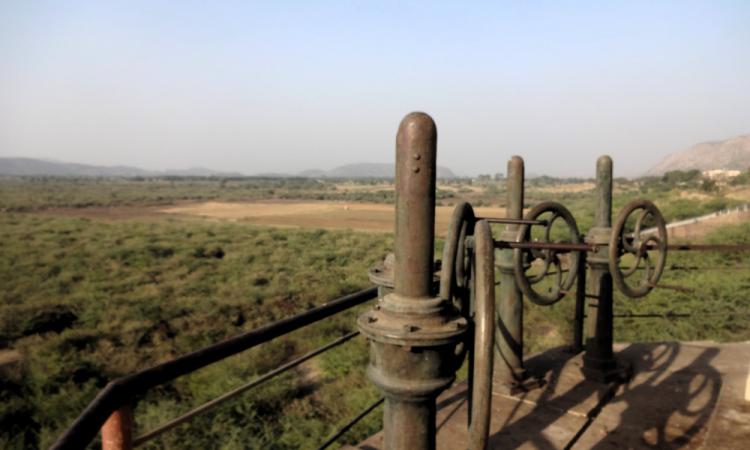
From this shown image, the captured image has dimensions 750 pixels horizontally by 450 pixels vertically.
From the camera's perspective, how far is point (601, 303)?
3.76m

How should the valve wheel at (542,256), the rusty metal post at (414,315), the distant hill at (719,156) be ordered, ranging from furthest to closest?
the distant hill at (719,156)
the valve wheel at (542,256)
the rusty metal post at (414,315)

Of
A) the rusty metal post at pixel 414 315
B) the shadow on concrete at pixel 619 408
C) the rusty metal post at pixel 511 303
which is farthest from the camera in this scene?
the rusty metal post at pixel 511 303

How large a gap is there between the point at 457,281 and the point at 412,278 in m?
0.26

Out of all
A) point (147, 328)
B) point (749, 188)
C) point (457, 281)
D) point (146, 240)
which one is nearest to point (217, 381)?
point (147, 328)

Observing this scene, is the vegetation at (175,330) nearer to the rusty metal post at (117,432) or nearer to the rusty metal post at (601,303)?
the rusty metal post at (601,303)

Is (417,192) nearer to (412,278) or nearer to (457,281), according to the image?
(412,278)

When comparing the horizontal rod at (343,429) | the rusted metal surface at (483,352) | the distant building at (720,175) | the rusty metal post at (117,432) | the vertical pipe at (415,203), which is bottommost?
the horizontal rod at (343,429)

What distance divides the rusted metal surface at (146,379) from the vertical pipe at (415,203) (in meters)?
0.60

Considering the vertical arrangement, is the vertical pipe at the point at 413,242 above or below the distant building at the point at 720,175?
below

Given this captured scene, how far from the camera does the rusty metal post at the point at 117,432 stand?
1.33 meters

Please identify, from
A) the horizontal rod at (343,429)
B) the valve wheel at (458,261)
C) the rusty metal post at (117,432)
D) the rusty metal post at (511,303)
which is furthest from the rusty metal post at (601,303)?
the rusty metal post at (117,432)

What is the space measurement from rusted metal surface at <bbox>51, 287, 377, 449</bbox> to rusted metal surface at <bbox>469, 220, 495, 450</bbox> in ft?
2.65

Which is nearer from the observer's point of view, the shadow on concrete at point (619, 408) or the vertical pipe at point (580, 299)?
the shadow on concrete at point (619, 408)

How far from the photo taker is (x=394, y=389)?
1342 mm
